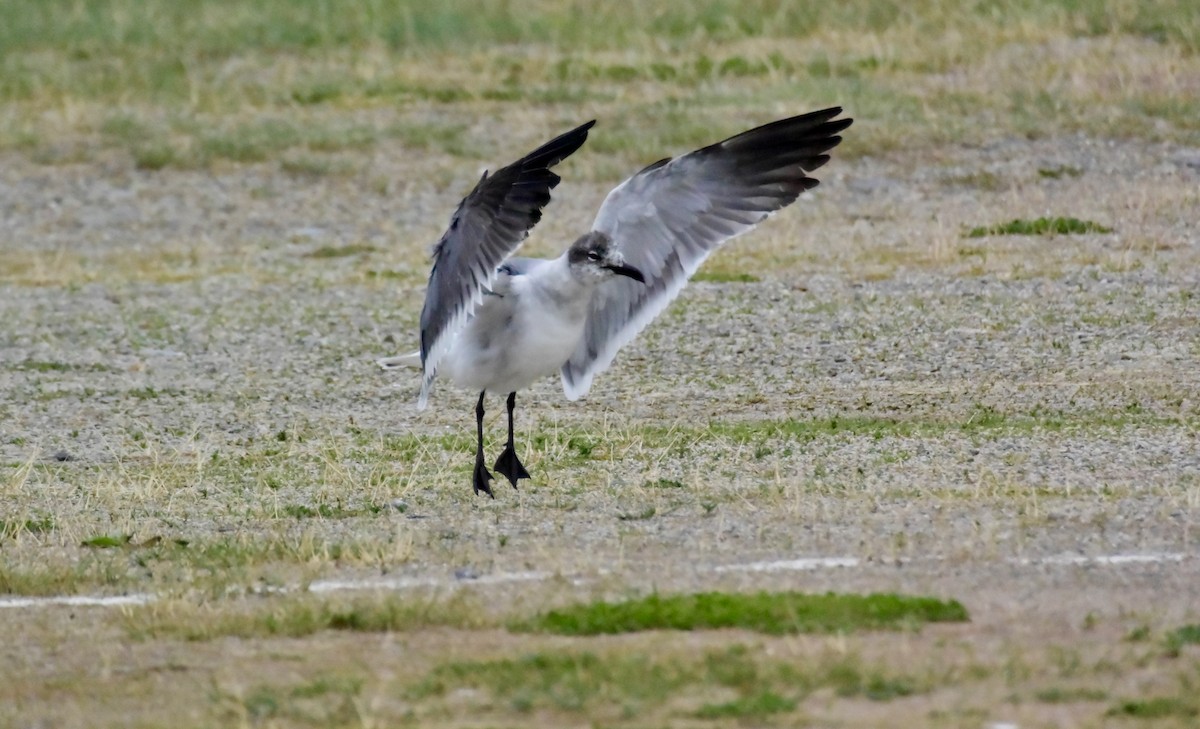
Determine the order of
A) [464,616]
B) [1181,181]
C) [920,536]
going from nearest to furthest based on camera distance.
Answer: [464,616] → [920,536] → [1181,181]

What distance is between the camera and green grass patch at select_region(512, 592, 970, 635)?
7.41m

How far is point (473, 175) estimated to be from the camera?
22578mm

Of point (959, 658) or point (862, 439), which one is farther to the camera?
point (862, 439)

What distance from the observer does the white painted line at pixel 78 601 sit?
8.31 metres

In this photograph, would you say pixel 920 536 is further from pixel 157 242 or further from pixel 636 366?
→ pixel 157 242

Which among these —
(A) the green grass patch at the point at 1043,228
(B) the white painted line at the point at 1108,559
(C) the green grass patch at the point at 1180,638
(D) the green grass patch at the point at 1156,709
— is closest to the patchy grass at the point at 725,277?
(A) the green grass patch at the point at 1043,228

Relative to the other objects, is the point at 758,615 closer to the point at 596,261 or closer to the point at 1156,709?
the point at 1156,709

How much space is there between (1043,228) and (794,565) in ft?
35.8

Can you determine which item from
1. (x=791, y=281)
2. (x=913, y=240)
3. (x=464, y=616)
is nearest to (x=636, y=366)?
(x=791, y=281)

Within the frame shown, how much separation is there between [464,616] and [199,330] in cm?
919

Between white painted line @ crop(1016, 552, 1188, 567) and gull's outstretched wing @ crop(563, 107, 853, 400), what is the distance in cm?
293

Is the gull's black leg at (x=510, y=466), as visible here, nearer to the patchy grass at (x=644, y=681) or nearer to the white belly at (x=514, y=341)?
the white belly at (x=514, y=341)

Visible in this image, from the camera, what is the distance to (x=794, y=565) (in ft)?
27.8

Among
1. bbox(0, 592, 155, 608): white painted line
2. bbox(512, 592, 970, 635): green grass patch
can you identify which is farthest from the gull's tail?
bbox(512, 592, 970, 635): green grass patch
